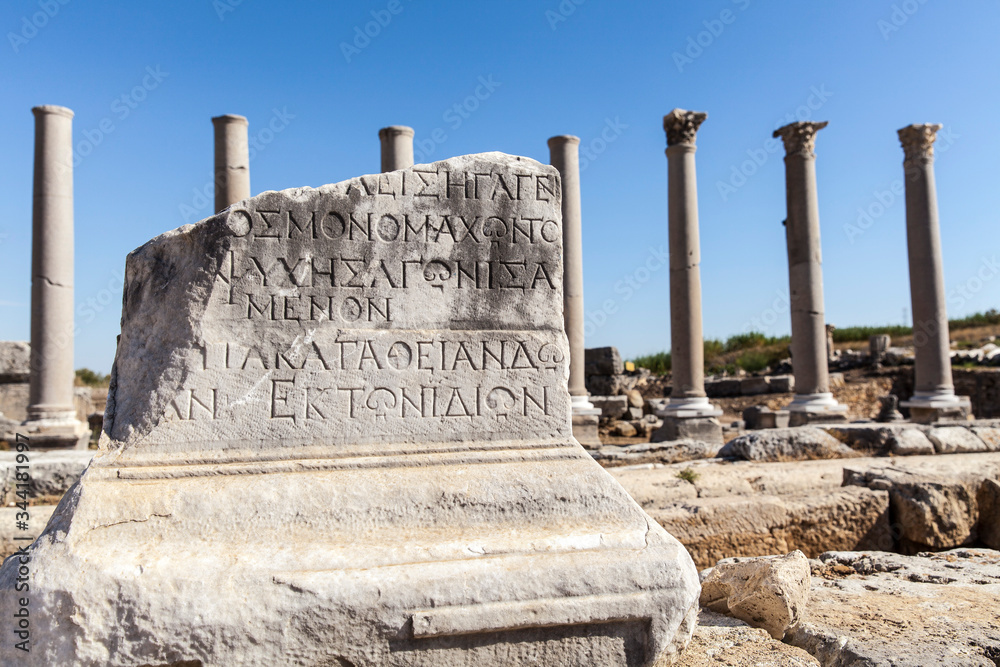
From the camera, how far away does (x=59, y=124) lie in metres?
10.9

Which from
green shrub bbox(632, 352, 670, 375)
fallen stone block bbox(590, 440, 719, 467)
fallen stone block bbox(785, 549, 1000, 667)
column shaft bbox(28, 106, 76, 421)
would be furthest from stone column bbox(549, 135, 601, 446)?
green shrub bbox(632, 352, 670, 375)

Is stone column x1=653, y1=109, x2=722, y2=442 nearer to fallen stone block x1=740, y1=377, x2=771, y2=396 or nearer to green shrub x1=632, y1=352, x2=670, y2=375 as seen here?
fallen stone block x1=740, y1=377, x2=771, y2=396

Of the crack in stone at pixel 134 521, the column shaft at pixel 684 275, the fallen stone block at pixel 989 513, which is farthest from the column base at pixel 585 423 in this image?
the crack in stone at pixel 134 521

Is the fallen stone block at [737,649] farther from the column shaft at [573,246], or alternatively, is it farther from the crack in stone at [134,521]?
the column shaft at [573,246]

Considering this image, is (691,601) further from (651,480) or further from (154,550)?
(651,480)

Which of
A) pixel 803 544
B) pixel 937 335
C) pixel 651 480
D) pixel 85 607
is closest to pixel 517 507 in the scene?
pixel 85 607

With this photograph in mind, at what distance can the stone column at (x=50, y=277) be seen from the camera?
35.5ft

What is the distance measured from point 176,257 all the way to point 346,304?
0.71 meters

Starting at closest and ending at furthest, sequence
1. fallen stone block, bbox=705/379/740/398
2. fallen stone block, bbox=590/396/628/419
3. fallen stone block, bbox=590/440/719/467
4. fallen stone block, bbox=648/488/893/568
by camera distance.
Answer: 1. fallen stone block, bbox=648/488/893/568
2. fallen stone block, bbox=590/440/719/467
3. fallen stone block, bbox=590/396/628/419
4. fallen stone block, bbox=705/379/740/398

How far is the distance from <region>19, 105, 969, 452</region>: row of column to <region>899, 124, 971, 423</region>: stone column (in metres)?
0.02

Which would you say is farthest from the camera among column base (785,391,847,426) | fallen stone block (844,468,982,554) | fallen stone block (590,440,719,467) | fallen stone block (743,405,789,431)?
fallen stone block (743,405,789,431)

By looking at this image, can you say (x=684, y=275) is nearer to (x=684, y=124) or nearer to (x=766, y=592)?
(x=684, y=124)

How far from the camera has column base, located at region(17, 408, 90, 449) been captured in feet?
34.9

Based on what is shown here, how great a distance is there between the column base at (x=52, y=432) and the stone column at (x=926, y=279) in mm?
14476
